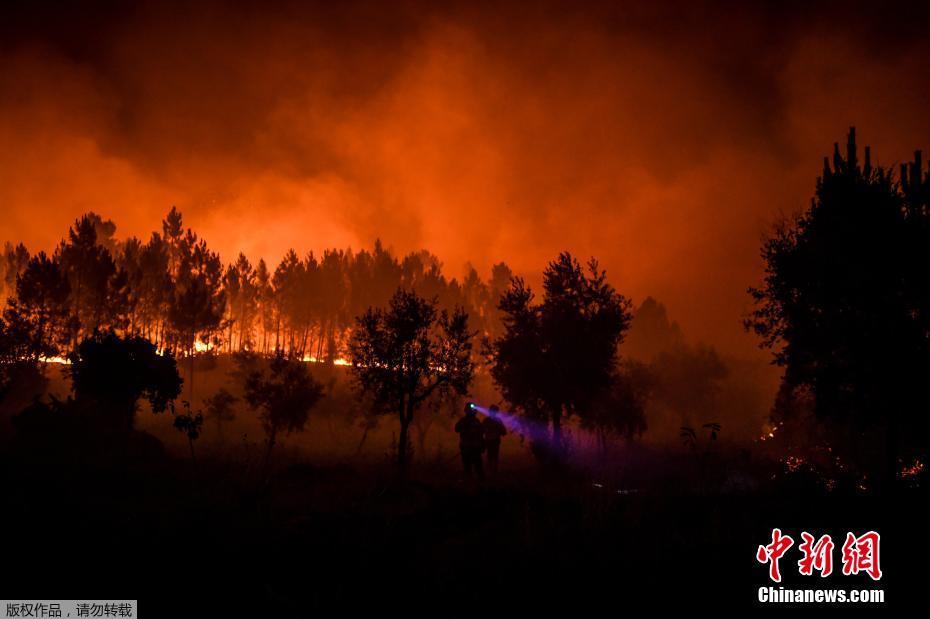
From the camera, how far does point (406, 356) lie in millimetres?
23172

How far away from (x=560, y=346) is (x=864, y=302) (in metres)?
13.1

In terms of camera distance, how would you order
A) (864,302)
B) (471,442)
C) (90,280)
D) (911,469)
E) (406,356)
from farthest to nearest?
(90,280), (406,356), (911,469), (471,442), (864,302)

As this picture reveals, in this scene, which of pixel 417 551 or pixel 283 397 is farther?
pixel 283 397

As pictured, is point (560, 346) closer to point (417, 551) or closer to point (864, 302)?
point (864, 302)

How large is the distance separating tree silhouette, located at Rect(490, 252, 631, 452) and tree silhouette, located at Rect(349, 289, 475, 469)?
11.8 ft

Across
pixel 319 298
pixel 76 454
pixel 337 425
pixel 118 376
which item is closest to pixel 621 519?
pixel 76 454

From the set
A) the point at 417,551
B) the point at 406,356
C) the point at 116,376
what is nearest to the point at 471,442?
the point at 406,356

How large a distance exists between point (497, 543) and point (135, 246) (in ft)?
326

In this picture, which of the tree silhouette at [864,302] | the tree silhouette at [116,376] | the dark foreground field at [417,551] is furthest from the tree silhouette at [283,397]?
the tree silhouette at [864,302]

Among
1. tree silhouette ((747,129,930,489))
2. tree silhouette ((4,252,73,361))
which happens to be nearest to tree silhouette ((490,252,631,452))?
tree silhouette ((747,129,930,489))

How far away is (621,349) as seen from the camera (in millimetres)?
157000

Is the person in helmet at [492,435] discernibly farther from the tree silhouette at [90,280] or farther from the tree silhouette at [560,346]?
the tree silhouette at [90,280]

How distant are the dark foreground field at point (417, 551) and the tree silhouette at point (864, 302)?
5564 mm

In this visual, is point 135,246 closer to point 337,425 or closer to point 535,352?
point 337,425
